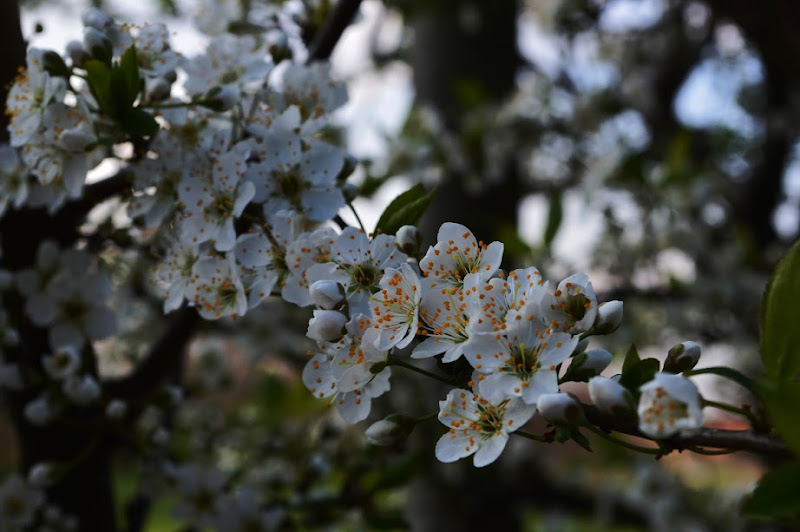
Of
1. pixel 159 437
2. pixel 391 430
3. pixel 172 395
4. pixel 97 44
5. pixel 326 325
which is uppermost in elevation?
pixel 97 44

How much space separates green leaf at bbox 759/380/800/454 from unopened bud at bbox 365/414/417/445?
0.32 meters

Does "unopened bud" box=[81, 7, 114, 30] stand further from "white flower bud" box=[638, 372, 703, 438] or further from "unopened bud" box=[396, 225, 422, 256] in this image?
"white flower bud" box=[638, 372, 703, 438]

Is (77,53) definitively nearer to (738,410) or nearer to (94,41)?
(94,41)

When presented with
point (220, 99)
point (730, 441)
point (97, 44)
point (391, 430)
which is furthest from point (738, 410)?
point (97, 44)

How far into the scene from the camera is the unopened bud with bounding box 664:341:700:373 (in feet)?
2.09

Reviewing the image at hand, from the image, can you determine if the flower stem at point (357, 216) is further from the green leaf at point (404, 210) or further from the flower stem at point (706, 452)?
the flower stem at point (706, 452)

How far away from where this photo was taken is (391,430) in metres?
0.70

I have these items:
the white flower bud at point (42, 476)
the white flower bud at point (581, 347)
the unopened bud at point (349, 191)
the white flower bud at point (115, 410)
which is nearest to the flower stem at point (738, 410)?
the white flower bud at point (581, 347)

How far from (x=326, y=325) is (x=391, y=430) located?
126 mm

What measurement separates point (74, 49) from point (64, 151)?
0.12m

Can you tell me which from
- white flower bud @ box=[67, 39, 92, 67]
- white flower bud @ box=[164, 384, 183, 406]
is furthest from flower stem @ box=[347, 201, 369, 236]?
white flower bud @ box=[164, 384, 183, 406]

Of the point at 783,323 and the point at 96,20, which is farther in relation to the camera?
the point at 96,20

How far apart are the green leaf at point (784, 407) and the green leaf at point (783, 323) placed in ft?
0.39

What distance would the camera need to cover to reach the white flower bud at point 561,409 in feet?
1.84
